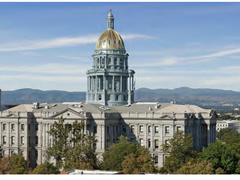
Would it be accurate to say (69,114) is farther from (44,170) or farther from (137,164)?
(44,170)

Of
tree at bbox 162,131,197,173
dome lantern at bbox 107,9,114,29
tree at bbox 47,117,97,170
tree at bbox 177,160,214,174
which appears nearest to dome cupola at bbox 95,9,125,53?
dome lantern at bbox 107,9,114,29

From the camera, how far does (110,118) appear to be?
352 ft

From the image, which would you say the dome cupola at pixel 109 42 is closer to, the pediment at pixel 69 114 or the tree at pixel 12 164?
the pediment at pixel 69 114

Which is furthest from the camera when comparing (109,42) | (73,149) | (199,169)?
(109,42)

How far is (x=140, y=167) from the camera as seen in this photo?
8088cm

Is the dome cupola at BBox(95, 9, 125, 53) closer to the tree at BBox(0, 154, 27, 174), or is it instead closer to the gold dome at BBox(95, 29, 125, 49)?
the gold dome at BBox(95, 29, 125, 49)

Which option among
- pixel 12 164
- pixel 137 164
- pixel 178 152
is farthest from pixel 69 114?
pixel 137 164

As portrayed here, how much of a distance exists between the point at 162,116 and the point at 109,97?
25.4 m

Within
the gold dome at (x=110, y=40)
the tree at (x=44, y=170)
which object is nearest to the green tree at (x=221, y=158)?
the tree at (x=44, y=170)

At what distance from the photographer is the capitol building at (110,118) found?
4126 inches

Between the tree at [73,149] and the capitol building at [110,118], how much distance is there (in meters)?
9.50

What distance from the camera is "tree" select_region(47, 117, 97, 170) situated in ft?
283

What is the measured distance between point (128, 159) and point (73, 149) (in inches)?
449

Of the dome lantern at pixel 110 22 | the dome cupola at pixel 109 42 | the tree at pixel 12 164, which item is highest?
the dome lantern at pixel 110 22
